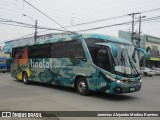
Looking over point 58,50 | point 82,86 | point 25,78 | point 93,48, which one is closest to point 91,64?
point 93,48

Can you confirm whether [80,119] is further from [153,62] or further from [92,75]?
[153,62]

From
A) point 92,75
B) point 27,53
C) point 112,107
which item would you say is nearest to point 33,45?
point 27,53

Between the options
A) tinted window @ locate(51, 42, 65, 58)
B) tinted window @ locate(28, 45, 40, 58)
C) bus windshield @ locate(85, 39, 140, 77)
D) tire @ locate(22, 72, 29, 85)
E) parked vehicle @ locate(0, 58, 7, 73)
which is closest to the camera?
bus windshield @ locate(85, 39, 140, 77)

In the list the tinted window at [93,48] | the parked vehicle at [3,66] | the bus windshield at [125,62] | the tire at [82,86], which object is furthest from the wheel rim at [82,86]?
the parked vehicle at [3,66]

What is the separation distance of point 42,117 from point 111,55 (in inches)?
202

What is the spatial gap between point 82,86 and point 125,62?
8.67 ft

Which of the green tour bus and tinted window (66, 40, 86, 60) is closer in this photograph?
the green tour bus

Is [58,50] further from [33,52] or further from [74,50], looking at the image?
[33,52]

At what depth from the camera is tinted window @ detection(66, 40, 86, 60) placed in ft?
42.3

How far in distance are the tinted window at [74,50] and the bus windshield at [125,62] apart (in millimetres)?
1965

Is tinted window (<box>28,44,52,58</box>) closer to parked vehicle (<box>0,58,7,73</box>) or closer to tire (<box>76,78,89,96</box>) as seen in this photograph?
tire (<box>76,78,89,96</box>)

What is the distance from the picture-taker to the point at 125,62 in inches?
462

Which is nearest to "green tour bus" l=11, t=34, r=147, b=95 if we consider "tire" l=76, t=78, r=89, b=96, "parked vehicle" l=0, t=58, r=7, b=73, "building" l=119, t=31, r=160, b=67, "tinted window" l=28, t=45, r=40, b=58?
"tire" l=76, t=78, r=89, b=96

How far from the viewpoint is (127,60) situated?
39.1 ft
